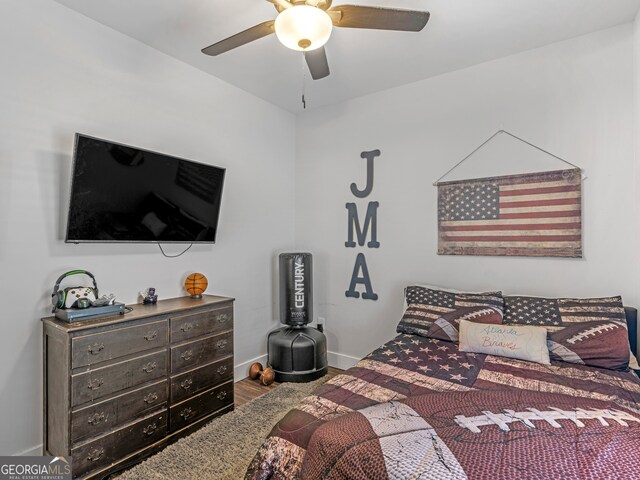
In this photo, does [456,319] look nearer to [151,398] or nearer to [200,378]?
[200,378]

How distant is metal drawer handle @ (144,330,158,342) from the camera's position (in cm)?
215

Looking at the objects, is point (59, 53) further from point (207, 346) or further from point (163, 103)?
point (207, 346)

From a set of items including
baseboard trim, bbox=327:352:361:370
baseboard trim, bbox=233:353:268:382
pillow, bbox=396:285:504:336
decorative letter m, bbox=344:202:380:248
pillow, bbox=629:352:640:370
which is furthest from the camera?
baseboard trim, bbox=327:352:361:370

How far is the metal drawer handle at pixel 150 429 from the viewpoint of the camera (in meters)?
2.12

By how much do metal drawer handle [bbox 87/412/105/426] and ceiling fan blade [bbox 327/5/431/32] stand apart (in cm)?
247

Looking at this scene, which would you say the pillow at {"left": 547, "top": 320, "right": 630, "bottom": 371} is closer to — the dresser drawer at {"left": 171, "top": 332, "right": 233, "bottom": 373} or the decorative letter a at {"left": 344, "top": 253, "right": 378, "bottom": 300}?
the decorative letter a at {"left": 344, "top": 253, "right": 378, "bottom": 300}

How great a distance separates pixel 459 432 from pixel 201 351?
191cm

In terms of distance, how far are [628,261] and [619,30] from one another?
158 cm

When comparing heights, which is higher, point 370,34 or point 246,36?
point 370,34

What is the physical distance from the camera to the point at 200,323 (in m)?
2.49

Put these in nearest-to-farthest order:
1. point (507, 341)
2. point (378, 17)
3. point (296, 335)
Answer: point (378, 17)
point (507, 341)
point (296, 335)

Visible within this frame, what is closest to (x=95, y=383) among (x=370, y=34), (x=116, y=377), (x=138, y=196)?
(x=116, y=377)

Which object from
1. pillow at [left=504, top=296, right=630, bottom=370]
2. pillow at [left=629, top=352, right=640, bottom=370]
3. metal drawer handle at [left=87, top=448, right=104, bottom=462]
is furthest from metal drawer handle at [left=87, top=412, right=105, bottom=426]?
pillow at [left=629, top=352, right=640, bottom=370]

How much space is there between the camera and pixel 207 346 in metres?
2.53
